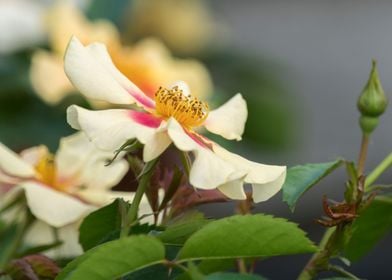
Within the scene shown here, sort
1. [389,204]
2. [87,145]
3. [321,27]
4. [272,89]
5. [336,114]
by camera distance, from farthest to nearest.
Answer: [321,27] < [336,114] < [272,89] < [87,145] < [389,204]

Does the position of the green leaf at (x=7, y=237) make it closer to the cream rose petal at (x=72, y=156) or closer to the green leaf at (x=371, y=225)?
the cream rose petal at (x=72, y=156)

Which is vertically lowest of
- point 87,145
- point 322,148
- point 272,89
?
point 322,148

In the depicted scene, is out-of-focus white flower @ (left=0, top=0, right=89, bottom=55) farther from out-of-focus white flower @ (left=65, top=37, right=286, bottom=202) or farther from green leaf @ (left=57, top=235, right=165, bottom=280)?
green leaf @ (left=57, top=235, right=165, bottom=280)

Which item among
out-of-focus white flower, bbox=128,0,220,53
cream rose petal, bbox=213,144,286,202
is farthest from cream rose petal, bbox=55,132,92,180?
out-of-focus white flower, bbox=128,0,220,53

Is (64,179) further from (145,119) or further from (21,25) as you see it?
(21,25)

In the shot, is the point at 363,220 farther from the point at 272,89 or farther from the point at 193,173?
the point at 272,89

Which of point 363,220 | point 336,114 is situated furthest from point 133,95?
point 336,114
